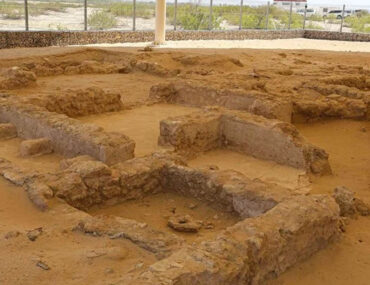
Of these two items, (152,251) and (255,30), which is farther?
(255,30)

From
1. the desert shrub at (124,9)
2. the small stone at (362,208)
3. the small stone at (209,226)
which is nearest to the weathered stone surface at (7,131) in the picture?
the small stone at (209,226)

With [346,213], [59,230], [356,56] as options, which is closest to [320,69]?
[356,56]

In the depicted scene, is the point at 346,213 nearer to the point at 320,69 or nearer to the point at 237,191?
the point at 237,191

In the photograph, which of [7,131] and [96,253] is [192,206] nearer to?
[96,253]

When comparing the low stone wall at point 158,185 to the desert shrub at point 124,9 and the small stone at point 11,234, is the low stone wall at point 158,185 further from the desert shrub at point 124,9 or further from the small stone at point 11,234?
the desert shrub at point 124,9

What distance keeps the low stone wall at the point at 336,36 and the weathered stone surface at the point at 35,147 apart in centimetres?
2099

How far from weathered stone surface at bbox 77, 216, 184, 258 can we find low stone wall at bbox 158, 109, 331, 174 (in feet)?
9.80

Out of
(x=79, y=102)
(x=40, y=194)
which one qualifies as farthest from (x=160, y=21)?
(x=40, y=194)

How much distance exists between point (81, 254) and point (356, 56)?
14.7 m

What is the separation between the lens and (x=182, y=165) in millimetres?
5516

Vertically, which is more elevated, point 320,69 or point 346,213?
point 320,69

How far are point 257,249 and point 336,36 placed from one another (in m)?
23.4

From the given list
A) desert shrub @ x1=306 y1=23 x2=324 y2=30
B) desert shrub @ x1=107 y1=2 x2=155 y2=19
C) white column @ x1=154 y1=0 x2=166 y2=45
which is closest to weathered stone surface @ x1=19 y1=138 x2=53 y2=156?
white column @ x1=154 y1=0 x2=166 y2=45

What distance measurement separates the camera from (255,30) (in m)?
23.7
